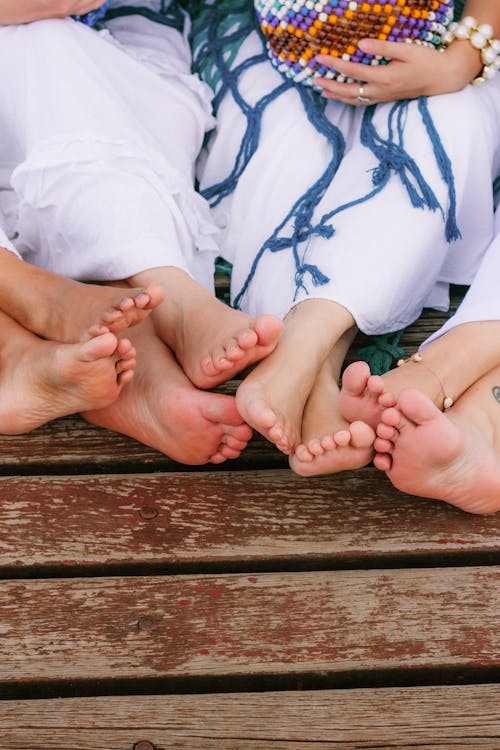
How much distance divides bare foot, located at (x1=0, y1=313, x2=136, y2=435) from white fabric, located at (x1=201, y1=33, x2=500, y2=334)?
30cm

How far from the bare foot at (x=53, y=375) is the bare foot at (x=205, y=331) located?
0.10m

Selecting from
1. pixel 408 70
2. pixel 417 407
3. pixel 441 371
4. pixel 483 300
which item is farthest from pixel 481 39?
pixel 417 407

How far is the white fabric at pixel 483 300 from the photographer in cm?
105

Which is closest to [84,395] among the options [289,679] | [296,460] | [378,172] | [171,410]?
[171,410]

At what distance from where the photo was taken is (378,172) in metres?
1.14

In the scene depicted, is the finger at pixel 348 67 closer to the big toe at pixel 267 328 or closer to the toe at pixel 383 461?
the big toe at pixel 267 328

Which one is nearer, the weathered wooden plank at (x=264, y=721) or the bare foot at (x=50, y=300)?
the weathered wooden plank at (x=264, y=721)

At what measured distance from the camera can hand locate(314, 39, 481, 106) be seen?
1.15 metres

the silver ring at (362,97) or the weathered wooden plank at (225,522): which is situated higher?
the silver ring at (362,97)

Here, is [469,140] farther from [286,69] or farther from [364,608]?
[364,608]

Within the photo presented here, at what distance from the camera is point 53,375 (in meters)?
0.92

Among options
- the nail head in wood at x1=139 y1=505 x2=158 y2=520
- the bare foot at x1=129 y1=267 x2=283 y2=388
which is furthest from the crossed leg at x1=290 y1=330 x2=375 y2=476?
the nail head in wood at x1=139 y1=505 x2=158 y2=520

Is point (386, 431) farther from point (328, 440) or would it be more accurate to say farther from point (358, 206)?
point (358, 206)

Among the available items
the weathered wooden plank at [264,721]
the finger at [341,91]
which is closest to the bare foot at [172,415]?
the weathered wooden plank at [264,721]
